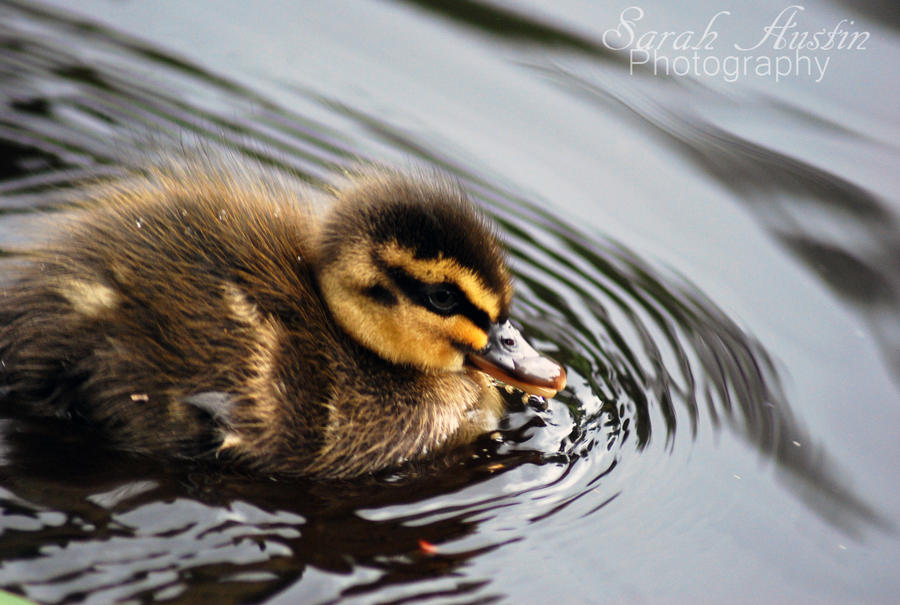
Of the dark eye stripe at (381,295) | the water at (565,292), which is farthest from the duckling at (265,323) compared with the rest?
the water at (565,292)

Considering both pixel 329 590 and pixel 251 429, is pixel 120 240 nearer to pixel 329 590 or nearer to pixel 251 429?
pixel 251 429

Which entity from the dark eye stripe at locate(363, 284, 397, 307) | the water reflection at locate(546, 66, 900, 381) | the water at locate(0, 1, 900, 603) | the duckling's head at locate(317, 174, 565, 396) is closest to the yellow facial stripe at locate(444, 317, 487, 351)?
the duckling's head at locate(317, 174, 565, 396)

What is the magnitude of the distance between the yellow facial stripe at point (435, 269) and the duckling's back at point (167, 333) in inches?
11.0

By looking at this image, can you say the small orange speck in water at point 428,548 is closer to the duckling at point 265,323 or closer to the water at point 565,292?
the water at point 565,292

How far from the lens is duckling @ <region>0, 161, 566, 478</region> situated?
11.4 ft

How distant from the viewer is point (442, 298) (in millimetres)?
3740

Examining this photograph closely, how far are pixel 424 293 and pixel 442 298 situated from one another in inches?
2.3

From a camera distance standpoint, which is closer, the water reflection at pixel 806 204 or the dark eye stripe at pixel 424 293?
the dark eye stripe at pixel 424 293

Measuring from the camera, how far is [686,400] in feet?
13.7

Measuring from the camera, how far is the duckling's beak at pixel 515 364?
382 cm

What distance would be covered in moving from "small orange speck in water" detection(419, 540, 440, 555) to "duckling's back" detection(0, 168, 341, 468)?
17.0 inches

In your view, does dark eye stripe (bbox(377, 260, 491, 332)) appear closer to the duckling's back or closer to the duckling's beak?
the duckling's beak

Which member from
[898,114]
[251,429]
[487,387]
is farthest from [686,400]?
[898,114]

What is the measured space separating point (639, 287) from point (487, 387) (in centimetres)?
91
